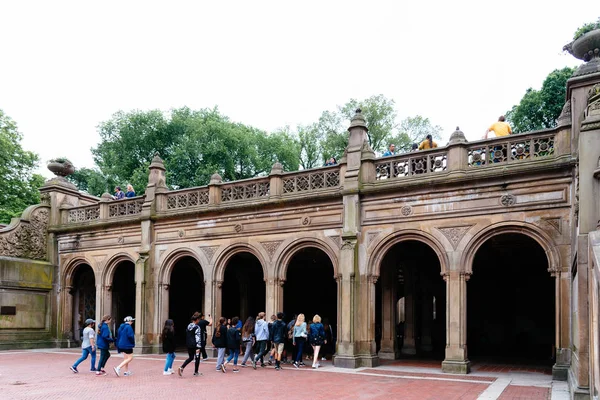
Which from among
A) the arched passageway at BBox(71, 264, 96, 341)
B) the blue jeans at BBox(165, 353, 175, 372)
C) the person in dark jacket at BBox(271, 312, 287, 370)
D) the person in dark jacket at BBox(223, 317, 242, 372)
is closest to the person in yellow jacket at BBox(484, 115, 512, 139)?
the person in dark jacket at BBox(271, 312, 287, 370)

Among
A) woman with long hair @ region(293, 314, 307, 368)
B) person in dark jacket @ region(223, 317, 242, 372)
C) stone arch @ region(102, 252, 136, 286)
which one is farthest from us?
stone arch @ region(102, 252, 136, 286)

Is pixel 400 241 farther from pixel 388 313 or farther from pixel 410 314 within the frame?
pixel 410 314

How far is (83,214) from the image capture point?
76.5ft

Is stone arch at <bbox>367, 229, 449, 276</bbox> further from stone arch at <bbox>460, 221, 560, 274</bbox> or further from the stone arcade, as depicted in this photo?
stone arch at <bbox>460, 221, 560, 274</bbox>

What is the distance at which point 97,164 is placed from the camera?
45781mm

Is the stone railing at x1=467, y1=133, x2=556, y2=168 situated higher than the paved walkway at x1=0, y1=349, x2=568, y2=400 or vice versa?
the stone railing at x1=467, y1=133, x2=556, y2=168

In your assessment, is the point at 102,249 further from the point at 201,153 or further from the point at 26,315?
the point at 201,153

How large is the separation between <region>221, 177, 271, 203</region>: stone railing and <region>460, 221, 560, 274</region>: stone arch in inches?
274

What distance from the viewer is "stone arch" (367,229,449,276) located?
1498cm

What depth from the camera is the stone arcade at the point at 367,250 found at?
13219mm

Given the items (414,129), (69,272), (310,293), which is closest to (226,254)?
(310,293)

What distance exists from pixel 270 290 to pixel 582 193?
35.9 feet

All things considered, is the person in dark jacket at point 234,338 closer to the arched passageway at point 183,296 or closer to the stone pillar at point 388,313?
the stone pillar at point 388,313

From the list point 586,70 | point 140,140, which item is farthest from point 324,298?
point 140,140
